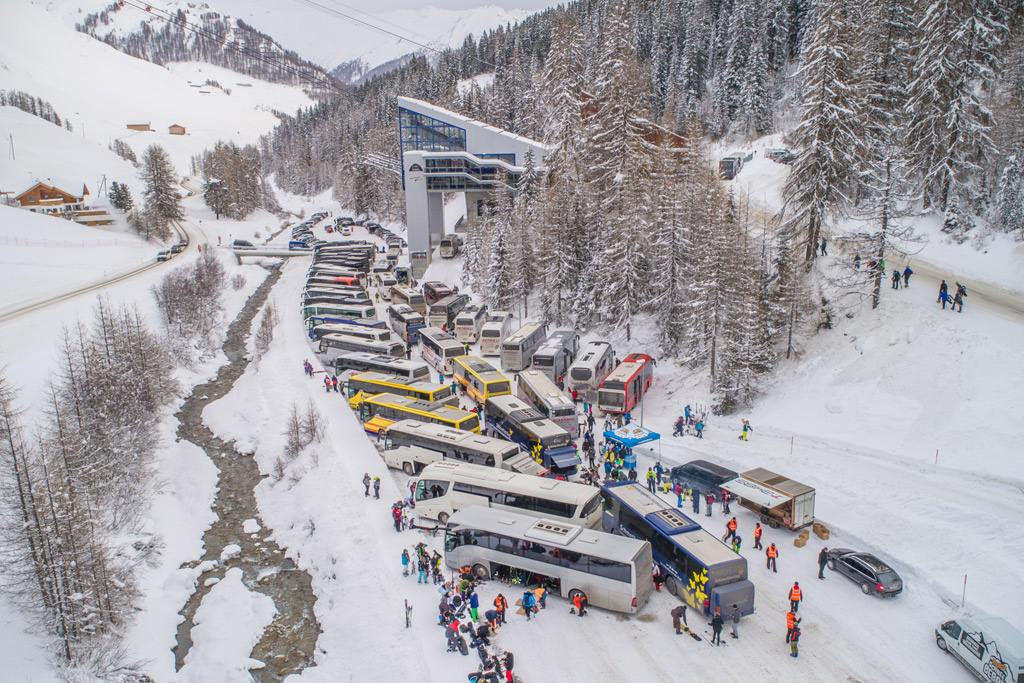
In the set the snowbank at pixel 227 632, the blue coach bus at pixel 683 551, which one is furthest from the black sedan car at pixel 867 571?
the snowbank at pixel 227 632

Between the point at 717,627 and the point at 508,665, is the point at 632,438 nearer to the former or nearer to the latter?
the point at 717,627

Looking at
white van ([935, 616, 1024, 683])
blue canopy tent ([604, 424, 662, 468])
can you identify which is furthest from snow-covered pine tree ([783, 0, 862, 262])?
white van ([935, 616, 1024, 683])

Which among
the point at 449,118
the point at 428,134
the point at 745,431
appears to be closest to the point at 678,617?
the point at 745,431

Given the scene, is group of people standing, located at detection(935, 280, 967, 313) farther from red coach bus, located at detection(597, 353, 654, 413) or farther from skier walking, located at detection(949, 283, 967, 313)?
red coach bus, located at detection(597, 353, 654, 413)

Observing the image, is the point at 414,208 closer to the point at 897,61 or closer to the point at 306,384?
the point at 306,384

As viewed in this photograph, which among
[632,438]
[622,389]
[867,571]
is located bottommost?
[867,571]

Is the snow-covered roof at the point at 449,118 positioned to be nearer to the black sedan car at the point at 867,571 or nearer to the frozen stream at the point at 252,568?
the frozen stream at the point at 252,568

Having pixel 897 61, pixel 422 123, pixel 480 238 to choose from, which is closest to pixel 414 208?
pixel 422 123
